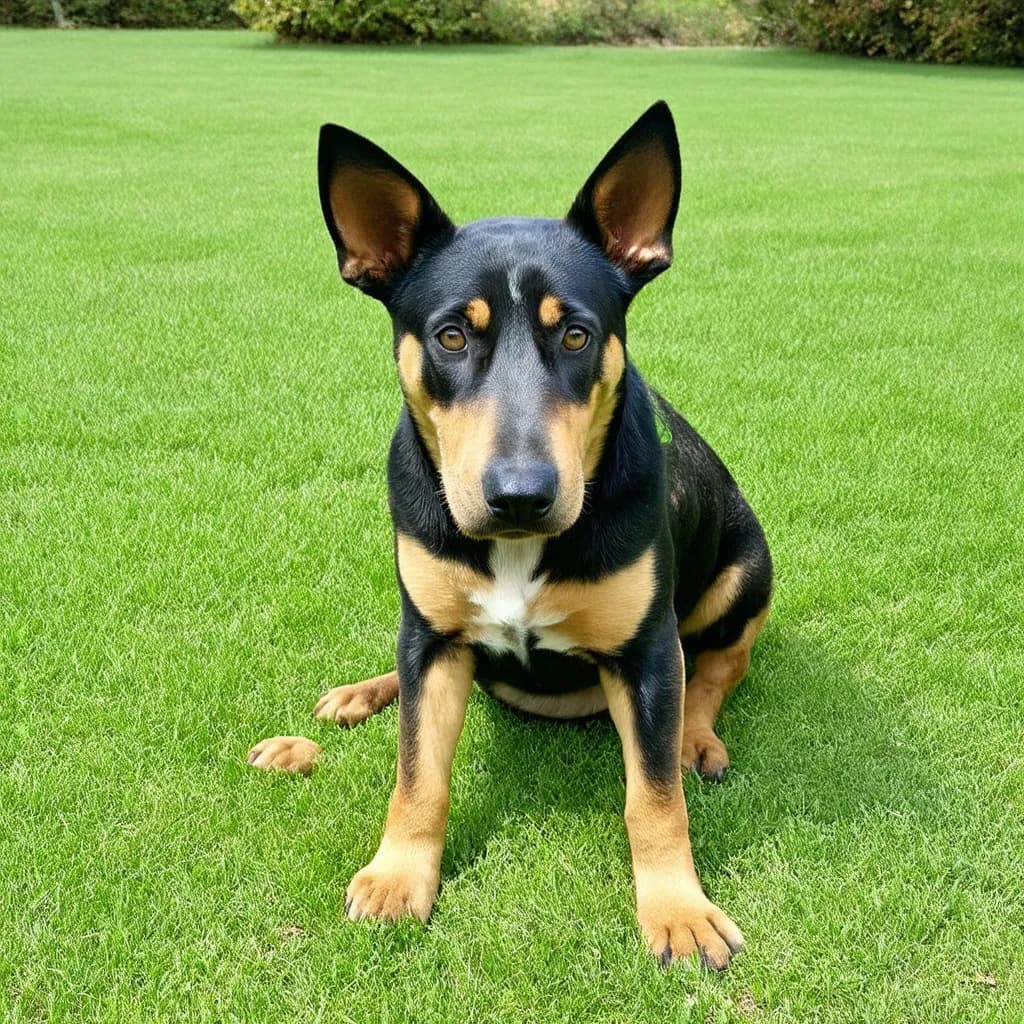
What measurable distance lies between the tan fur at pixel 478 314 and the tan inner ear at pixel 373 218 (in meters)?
0.38

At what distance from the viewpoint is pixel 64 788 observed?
3.51 meters

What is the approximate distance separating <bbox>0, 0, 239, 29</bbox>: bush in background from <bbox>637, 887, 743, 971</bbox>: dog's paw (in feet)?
143

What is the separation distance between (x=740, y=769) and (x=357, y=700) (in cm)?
126

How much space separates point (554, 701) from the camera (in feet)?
12.4

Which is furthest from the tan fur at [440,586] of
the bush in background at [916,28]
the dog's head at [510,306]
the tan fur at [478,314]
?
the bush in background at [916,28]

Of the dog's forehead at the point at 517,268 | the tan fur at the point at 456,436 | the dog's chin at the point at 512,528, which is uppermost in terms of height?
the dog's forehead at the point at 517,268

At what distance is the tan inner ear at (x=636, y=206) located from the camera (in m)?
3.11

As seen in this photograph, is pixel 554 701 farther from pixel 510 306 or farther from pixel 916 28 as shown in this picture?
pixel 916 28

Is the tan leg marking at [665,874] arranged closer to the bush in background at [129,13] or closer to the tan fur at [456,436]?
the tan fur at [456,436]

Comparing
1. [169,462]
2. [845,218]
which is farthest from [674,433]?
[845,218]

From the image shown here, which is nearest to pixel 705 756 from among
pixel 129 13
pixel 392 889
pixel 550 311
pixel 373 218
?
pixel 392 889

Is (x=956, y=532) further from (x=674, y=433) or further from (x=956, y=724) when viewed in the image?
(x=674, y=433)

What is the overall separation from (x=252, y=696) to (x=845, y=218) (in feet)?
30.9

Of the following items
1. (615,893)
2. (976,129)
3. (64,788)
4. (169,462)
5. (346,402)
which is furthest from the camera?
(976,129)
